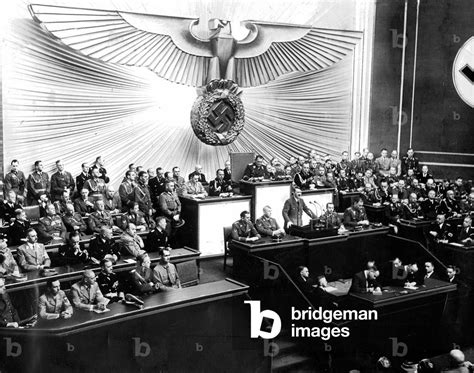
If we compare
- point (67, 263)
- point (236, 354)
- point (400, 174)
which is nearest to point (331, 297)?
point (236, 354)

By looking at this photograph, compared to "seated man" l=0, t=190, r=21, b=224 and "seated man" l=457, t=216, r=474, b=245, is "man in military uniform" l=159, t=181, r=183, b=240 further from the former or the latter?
"seated man" l=457, t=216, r=474, b=245

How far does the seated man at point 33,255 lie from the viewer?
276 inches

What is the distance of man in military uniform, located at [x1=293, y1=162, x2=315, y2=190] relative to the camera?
11492mm

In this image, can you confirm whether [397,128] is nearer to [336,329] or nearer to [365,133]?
[365,133]

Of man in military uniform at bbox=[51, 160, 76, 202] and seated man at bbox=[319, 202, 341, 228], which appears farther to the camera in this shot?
man in military uniform at bbox=[51, 160, 76, 202]

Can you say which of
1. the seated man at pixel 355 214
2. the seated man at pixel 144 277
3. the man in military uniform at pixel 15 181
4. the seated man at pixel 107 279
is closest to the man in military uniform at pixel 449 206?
the seated man at pixel 355 214

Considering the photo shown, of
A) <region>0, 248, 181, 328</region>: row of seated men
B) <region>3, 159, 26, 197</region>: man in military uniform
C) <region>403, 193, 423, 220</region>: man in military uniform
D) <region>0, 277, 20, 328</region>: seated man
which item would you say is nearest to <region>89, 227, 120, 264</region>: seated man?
<region>0, 248, 181, 328</region>: row of seated men

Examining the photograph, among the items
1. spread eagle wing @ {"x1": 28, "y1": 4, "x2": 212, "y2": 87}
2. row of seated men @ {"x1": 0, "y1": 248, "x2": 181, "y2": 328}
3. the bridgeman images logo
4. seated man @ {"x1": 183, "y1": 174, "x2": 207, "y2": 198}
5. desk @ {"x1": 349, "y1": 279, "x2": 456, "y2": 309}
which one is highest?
spread eagle wing @ {"x1": 28, "y1": 4, "x2": 212, "y2": 87}

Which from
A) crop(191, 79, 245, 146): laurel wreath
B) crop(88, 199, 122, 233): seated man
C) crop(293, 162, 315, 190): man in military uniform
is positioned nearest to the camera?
crop(88, 199, 122, 233): seated man

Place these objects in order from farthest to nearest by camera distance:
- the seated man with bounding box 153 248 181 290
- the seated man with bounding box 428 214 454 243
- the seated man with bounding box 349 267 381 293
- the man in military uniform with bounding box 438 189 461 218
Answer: the man in military uniform with bounding box 438 189 461 218, the seated man with bounding box 428 214 454 243, the seated man with bounding box 349 267 381 293, the seated man with bounding box 153 248 181 290

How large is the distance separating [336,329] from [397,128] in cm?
831

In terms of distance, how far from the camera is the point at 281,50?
12.7 m

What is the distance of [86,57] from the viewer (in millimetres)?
10648

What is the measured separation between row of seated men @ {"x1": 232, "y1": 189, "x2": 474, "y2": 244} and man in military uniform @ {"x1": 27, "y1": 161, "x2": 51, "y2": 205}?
3.31 meters
